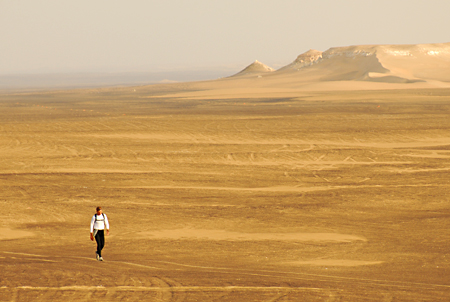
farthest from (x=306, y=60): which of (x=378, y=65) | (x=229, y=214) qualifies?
(x=229, y=214)

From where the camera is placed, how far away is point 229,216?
13562 mm

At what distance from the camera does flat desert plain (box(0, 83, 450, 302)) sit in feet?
29.2

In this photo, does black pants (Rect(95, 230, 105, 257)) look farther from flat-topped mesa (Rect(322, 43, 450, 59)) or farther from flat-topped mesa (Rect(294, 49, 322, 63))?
flat-topped mesa (Rect(294, 49, 322, 63))

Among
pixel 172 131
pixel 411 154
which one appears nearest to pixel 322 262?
pixel 411 154

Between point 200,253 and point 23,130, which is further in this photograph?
point 23,130

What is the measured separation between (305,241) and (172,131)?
1976 cm

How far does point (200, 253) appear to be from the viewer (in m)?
10.9

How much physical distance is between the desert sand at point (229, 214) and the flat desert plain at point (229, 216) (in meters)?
0.04

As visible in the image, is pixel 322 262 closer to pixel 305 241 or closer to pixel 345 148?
pixel 305 241

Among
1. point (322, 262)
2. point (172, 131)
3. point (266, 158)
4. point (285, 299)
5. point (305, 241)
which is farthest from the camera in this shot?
point (172, 131)

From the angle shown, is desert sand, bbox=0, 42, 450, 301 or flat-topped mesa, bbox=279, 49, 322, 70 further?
flat-topped mesa, bbox=279, 49, 322, 70

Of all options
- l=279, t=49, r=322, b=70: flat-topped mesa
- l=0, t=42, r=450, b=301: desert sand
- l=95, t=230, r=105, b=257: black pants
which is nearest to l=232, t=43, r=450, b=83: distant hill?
l=279, t=49, r=322, b=70: flat-topped mesa

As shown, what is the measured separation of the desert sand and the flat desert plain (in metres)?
0.04

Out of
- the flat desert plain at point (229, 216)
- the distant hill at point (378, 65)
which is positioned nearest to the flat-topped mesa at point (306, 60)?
the distant hill at point (378, 65)
